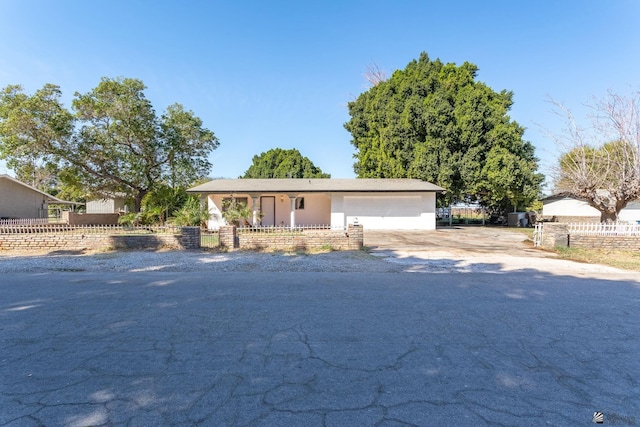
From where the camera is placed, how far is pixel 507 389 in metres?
2.73

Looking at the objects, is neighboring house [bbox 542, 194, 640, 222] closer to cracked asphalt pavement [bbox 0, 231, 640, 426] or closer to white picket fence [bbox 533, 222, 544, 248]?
white picket fence [bbox 533, 222, 544, 248]

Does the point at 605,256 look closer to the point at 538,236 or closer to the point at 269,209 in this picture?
the point at 538,236

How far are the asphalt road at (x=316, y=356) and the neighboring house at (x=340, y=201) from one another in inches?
626

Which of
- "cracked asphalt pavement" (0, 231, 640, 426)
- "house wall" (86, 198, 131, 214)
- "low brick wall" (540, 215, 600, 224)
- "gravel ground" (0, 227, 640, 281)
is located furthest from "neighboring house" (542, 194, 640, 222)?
"house wall" (86, 198, 131, 214)

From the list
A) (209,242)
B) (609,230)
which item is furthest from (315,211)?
(609,230)

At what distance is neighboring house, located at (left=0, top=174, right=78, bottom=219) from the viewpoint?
84.9ft

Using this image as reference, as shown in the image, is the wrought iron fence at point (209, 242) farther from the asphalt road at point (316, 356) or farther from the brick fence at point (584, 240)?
the brick fence at point (584, 240)

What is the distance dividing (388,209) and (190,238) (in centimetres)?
1445

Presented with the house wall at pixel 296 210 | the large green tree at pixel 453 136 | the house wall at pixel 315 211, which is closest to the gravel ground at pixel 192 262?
the house wall at pixel 296 210

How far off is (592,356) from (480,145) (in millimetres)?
22833

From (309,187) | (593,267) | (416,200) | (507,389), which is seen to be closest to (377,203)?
(416,200)

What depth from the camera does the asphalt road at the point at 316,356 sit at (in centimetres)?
242

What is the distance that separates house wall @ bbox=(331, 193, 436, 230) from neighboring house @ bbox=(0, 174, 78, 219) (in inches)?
1020

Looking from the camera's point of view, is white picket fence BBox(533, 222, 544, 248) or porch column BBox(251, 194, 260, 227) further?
porch column BBox(251, 194, 260, 227)
